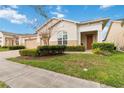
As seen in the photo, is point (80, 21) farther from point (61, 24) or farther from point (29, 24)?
point (29, 24)

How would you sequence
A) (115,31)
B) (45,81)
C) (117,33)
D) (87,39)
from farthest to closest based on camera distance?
(115,31) → (117,33) → (87,39) → (45,81)

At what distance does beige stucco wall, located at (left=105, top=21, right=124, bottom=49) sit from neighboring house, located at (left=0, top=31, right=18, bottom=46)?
2136 cm

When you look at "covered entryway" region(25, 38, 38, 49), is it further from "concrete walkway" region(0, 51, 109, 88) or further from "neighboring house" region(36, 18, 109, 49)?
"concrete walkway" region(0, 51, 109, 88)

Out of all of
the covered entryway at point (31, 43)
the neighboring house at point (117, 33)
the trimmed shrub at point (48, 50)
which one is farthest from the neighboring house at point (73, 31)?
the trimmed shrub at point (48, 50)

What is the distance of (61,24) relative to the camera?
672 inches

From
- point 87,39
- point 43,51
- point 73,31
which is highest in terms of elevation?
point 73,31

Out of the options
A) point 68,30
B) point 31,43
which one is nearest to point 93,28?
point 68,30

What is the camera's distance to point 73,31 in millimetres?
16281

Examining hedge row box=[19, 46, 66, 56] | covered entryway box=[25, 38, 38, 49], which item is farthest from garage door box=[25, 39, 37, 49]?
hedge row box=[19, 46, 66, 56]

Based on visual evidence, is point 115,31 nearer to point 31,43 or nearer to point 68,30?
point 68,30

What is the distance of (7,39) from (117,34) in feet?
83.4

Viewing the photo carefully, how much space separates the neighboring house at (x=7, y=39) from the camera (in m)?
31.0

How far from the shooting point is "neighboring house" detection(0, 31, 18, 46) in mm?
31000

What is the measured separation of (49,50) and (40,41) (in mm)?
8774
